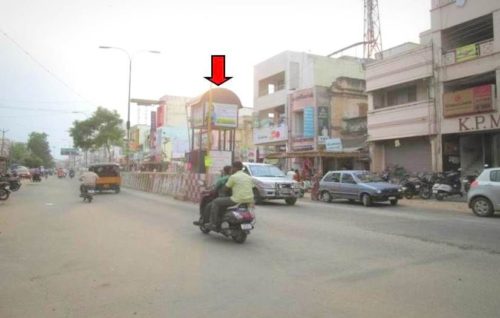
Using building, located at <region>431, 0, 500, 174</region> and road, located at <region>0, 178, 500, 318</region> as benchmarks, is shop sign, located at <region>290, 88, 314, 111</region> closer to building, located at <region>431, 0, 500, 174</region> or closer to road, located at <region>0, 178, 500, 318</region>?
building, located at <region>431, 0, 500, 174</region>

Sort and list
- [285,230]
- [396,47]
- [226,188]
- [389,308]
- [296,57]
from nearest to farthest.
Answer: [389,308]
[226,188]
[285,230]
[396,47]
[296,57]

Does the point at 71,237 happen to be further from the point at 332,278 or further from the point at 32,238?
the point at 332,278

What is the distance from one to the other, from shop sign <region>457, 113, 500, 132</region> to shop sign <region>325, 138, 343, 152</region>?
9266 mm

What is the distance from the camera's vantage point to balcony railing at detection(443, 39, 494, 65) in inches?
859

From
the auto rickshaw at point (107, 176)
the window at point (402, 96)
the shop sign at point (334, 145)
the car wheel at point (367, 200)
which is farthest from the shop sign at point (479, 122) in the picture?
the auto rickshaw at point (107, 176)

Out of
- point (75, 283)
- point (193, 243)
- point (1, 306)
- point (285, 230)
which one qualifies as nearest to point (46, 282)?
point (75, 283)

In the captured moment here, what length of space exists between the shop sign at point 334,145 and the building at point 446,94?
9.84ft

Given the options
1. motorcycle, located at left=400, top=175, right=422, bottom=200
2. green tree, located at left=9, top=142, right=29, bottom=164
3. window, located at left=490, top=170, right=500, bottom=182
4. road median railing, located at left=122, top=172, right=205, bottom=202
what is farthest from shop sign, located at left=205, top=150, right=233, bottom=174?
green tree, located at left=9, top=142, right=29, bottom=164

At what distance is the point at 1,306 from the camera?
17.0 ft

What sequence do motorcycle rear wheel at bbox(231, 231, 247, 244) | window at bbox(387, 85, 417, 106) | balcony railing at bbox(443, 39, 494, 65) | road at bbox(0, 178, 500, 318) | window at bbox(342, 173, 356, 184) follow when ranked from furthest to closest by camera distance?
window at bbox(387, 85, 417, 106) < balcony railing at bbox(443, 39, 494, 65) < window at bbox(342, 173, 356, 184) < motorcycle rear wheel at bbox(231, 231, 247, 244) < road at bbox(0, 178, 500, 318)

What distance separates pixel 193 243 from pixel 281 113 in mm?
31700

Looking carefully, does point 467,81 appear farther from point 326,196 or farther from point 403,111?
point 326,196

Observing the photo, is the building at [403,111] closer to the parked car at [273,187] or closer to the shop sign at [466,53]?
the shop sign at [466,53]

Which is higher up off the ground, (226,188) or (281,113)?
(281,113)
